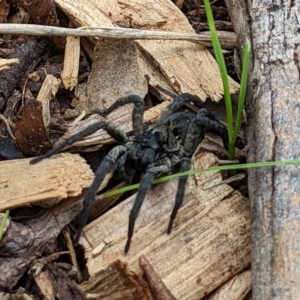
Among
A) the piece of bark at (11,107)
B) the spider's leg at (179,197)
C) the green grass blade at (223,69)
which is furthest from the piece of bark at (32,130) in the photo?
the green grass blade at (223,69)

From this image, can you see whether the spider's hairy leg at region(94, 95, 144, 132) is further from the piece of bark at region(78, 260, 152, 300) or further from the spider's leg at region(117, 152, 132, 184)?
the piece of bark at region(78, 260, 152, 300)

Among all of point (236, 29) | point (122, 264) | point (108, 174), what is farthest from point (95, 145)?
point (236, 29)

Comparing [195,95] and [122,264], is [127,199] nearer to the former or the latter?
[122,264]

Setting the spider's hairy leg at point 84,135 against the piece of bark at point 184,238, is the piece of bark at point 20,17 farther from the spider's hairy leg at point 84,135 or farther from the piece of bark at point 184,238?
the piece of bark at point 184,238

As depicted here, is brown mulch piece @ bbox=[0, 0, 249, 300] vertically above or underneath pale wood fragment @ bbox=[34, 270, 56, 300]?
above

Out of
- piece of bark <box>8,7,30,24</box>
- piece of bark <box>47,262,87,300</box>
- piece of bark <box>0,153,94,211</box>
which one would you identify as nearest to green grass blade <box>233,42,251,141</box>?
piece of bark <box>0,153,94,211</box>

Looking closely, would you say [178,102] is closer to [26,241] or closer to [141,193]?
[141,193]
